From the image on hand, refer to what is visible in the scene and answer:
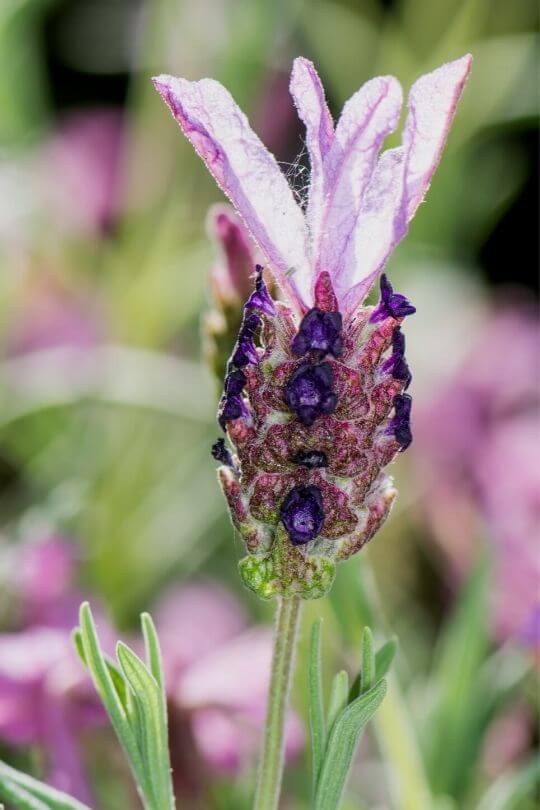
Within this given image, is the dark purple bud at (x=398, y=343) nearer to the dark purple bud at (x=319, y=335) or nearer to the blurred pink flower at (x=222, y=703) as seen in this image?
the dark purple bud at (x=319, y=335)

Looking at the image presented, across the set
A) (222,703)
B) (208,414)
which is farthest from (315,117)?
(208,414)

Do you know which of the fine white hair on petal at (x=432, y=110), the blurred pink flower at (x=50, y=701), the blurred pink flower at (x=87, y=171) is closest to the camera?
the fine white hair on petal at (x=432, y=110)

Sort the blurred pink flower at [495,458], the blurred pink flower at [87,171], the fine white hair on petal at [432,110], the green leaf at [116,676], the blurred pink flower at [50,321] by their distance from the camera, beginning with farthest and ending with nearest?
the blurred pink flower at [87,171] < the blurred pink flower at [50,321] < the blurred pink flower at [495,458] < the green leaf at [116,676] < the fine white hair on petal at [432,110]

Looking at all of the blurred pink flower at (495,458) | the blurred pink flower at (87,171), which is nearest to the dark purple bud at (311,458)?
the blurred pink flower at (495,458)

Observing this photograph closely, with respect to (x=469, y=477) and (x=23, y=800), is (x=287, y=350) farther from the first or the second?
(x=469, y=477)

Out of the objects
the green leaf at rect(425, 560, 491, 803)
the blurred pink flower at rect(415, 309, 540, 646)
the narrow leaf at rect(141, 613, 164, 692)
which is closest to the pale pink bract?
the narrow leaf at rect(141, 613, 164, 692)

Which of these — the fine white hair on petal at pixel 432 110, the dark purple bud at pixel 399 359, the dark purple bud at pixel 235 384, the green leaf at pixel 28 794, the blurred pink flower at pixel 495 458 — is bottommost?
the green leaf at pixel 28 794

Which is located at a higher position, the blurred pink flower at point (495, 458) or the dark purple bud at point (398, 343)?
the blurred pink flower at point (495, 458)
